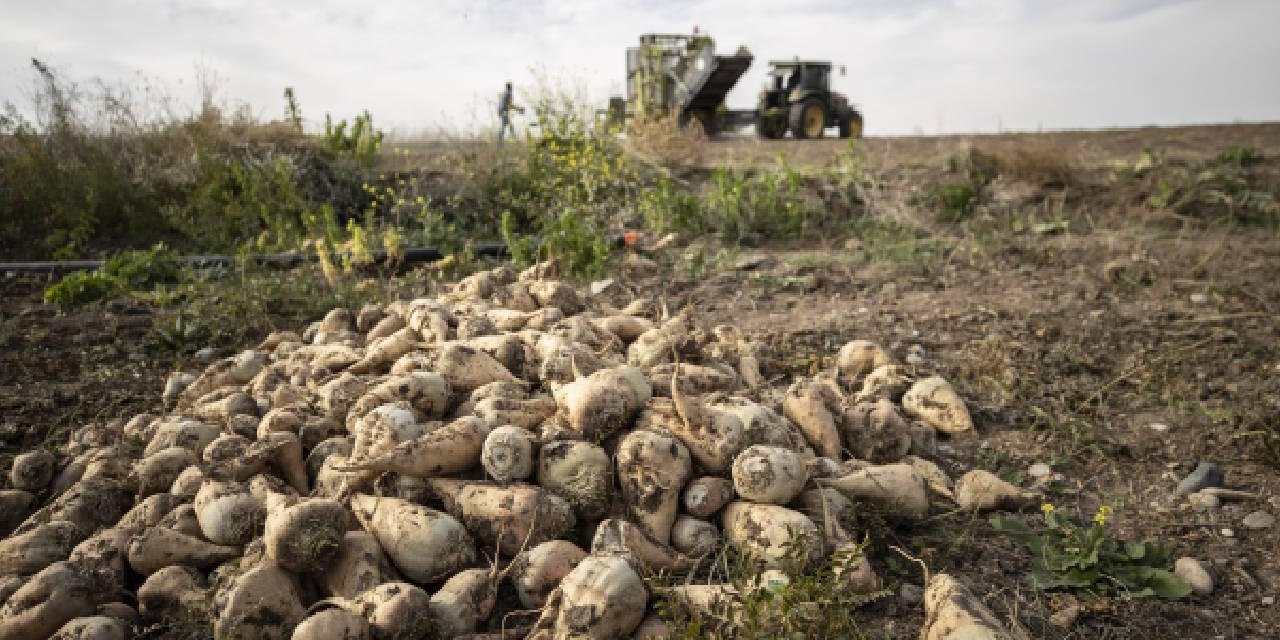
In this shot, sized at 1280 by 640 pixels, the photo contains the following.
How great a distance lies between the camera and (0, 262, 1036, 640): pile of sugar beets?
6.22 feet

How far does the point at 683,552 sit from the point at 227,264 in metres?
5.13

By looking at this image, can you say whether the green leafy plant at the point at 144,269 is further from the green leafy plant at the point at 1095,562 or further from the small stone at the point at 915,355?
the green leafy plant at the point at 1095,562

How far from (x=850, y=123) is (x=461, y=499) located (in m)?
13.0

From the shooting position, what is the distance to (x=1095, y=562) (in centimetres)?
217

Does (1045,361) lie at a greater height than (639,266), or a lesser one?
lesser

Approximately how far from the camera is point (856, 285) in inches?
199

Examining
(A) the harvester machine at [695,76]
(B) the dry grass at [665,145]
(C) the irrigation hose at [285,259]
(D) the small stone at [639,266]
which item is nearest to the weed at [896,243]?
(D) the small stone at [639,266]

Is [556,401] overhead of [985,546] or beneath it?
overhead

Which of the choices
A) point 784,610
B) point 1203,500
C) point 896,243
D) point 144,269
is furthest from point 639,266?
point 784,610

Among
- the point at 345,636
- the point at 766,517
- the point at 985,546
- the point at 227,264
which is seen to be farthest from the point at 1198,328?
the point at 227,264

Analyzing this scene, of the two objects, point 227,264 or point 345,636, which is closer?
point 345,636

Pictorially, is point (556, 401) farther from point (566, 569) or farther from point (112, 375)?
point (112, 375)

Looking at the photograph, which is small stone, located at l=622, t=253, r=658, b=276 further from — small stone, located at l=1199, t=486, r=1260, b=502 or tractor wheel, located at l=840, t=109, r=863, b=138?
tractor wheel, located at l=840, t=109, r=863, b=138

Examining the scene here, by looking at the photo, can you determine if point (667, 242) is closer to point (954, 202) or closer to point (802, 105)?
point (954, 202)
